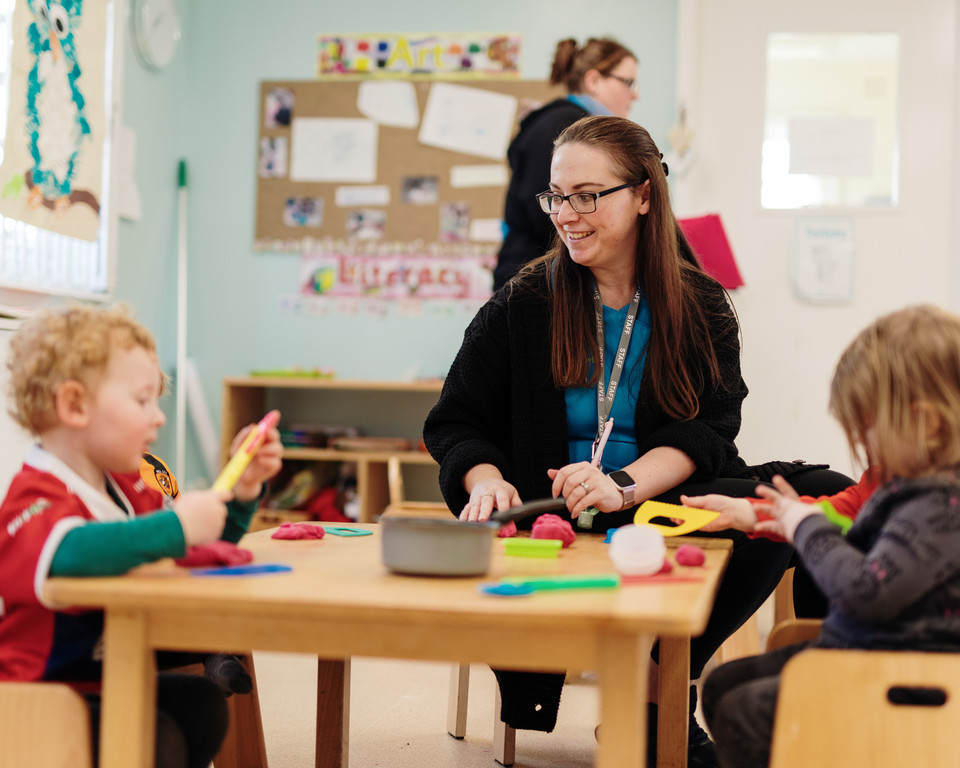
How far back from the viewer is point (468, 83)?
12.8 ft

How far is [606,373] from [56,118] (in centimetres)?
213

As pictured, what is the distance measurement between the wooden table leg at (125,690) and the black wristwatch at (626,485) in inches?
29.0

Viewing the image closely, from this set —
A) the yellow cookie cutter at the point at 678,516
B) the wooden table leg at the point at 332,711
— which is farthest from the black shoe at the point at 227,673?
the yellow cookie cutter at the point at 678,516

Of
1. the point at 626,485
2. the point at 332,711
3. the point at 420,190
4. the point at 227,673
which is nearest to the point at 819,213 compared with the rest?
the point at 420,190

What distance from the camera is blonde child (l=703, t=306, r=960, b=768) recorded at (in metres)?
0.94

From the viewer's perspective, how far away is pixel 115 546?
897 millimetres

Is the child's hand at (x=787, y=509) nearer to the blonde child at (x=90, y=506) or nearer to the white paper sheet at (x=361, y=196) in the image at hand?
the blonde child at (x=90, y=506)

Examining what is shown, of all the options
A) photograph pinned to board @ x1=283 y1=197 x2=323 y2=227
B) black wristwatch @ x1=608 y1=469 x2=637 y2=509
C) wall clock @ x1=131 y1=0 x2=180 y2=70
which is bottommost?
black wristwatch @ x1=608 y1=469 x2=637 y2=509

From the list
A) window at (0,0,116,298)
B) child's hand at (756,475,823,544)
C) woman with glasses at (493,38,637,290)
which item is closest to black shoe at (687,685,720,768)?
child's hand at (756,475,823,544)

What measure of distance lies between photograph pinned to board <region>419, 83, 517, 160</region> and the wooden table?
3.15m

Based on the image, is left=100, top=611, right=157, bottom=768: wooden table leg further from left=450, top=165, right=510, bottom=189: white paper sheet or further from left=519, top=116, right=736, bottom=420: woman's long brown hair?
left=450, top=165, right=510, bottom=189: white paper sheet

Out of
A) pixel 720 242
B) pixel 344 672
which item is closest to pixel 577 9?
pixel 720 242

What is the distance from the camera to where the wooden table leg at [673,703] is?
136 cm

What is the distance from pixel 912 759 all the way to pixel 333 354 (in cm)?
327
